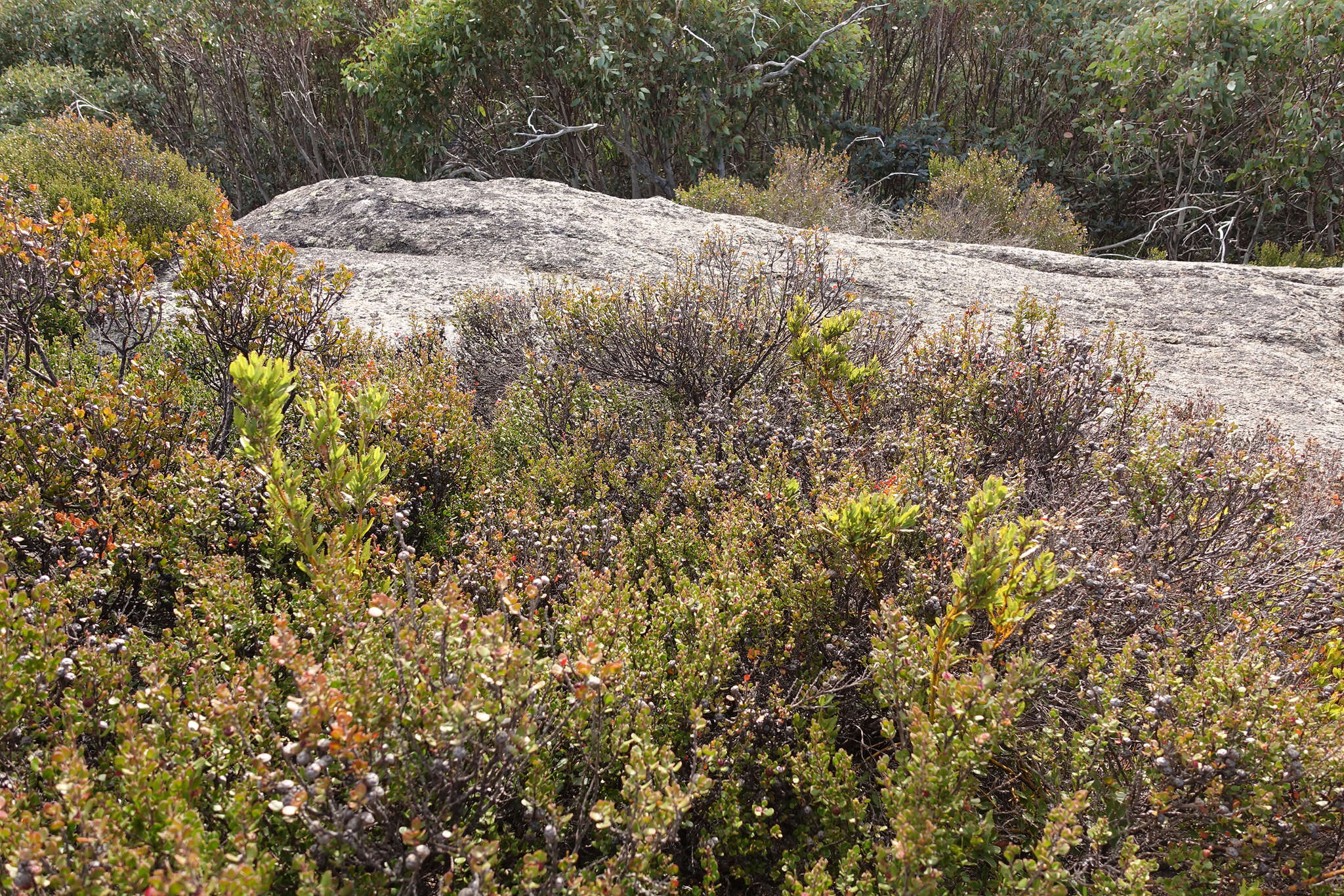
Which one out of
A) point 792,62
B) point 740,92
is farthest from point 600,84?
point 792,62

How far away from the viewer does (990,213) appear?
7.98 meters

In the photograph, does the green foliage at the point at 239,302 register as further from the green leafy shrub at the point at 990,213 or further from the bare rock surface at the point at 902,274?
the green leafy shrub at the point at 990,213

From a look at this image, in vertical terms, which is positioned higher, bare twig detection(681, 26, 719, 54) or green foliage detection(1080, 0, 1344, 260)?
bare twig detection(681, 26, 719, 54)

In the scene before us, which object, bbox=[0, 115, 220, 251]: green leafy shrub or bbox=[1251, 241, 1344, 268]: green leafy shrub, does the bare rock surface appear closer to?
bbox=[0, 115, 220, 251]: green leafy shrub

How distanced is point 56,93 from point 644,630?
12.5m

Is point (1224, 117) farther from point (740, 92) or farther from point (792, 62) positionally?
point (740, 92)

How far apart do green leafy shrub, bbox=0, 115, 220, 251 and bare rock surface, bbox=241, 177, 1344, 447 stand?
24.0 inches

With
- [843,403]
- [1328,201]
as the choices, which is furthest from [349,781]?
[1328,201]

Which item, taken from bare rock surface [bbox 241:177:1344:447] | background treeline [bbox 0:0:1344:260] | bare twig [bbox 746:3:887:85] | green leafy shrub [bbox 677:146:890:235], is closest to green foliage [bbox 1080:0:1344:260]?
background treeline [bbox 0:0:1344:260]

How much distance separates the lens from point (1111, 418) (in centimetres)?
289

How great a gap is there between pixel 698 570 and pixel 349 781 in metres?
1.07

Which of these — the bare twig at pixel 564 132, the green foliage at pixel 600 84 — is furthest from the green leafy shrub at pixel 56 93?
the bare twig at pixel 564 132

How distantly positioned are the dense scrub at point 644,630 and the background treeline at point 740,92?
6523 millimetres

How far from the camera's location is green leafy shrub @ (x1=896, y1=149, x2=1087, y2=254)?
24.9ft
